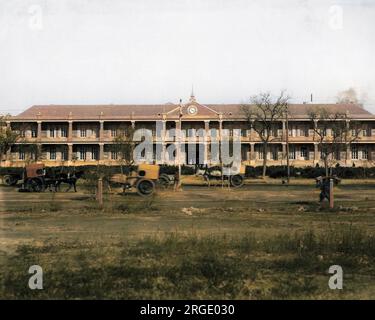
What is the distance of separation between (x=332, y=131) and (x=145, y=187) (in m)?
43.4

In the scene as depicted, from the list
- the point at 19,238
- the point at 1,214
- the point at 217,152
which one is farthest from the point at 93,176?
the point at 217,152

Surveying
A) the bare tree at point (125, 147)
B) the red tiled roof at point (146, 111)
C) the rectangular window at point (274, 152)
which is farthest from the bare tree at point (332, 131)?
the bare tree at point (125, 147)

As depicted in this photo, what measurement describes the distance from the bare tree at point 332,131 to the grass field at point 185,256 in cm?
4564

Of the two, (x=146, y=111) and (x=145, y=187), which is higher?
(x=146, y=111)

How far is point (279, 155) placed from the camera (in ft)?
223

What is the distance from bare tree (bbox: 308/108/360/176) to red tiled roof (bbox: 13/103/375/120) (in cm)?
314

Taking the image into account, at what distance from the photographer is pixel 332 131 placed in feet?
203

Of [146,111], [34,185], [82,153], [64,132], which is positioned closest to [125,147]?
[34,185]

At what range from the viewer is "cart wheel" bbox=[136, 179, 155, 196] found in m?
24.0

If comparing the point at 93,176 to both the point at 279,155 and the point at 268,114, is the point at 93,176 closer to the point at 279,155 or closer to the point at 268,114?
the point at 268,114

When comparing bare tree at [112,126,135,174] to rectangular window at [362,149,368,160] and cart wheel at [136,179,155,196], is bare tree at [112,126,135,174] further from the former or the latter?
rectangular window at [362,149,368,160]

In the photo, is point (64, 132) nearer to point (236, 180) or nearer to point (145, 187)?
point (236, 180)

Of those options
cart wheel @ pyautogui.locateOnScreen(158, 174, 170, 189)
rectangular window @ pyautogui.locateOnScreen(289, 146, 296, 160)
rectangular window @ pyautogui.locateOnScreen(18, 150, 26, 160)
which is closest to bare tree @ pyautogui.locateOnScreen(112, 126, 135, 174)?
cart wheel @ pyautogui.locateOnScreen(158, 174, 170, 189)
